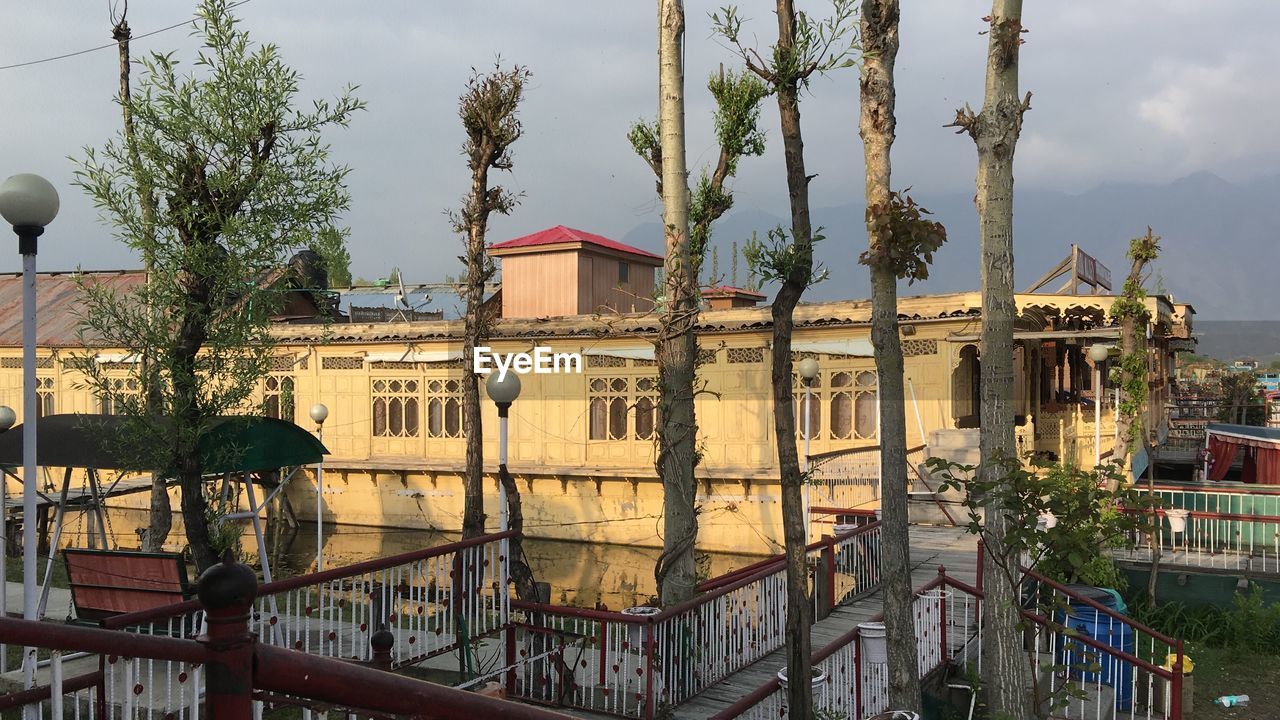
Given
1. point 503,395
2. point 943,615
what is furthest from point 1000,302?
point 503,395

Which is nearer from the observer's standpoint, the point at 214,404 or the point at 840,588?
the point at 214,404

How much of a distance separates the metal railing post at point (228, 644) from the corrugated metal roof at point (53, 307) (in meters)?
24.3

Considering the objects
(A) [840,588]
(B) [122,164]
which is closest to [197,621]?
(B) [122,164]

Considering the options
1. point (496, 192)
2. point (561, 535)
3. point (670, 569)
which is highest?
point (496, 192)

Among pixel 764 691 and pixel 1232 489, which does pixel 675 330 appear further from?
pixel 1232 489

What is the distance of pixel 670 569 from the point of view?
932cm

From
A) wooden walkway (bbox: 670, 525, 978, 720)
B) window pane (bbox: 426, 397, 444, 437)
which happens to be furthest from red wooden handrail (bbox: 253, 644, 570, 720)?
window pane (bbox: 426, 397, 444, 437)

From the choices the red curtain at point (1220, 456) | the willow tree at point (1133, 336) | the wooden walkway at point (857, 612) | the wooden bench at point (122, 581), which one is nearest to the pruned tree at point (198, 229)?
the wooden bench at point (122, 581)

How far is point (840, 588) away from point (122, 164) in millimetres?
9846

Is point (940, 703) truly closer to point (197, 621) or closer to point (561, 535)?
point (197, 621)

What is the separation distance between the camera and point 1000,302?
6.40m

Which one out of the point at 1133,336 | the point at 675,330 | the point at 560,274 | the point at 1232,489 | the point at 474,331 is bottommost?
the point at 1232,489

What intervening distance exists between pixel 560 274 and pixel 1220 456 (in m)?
16.6

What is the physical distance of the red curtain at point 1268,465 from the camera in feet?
64.7
